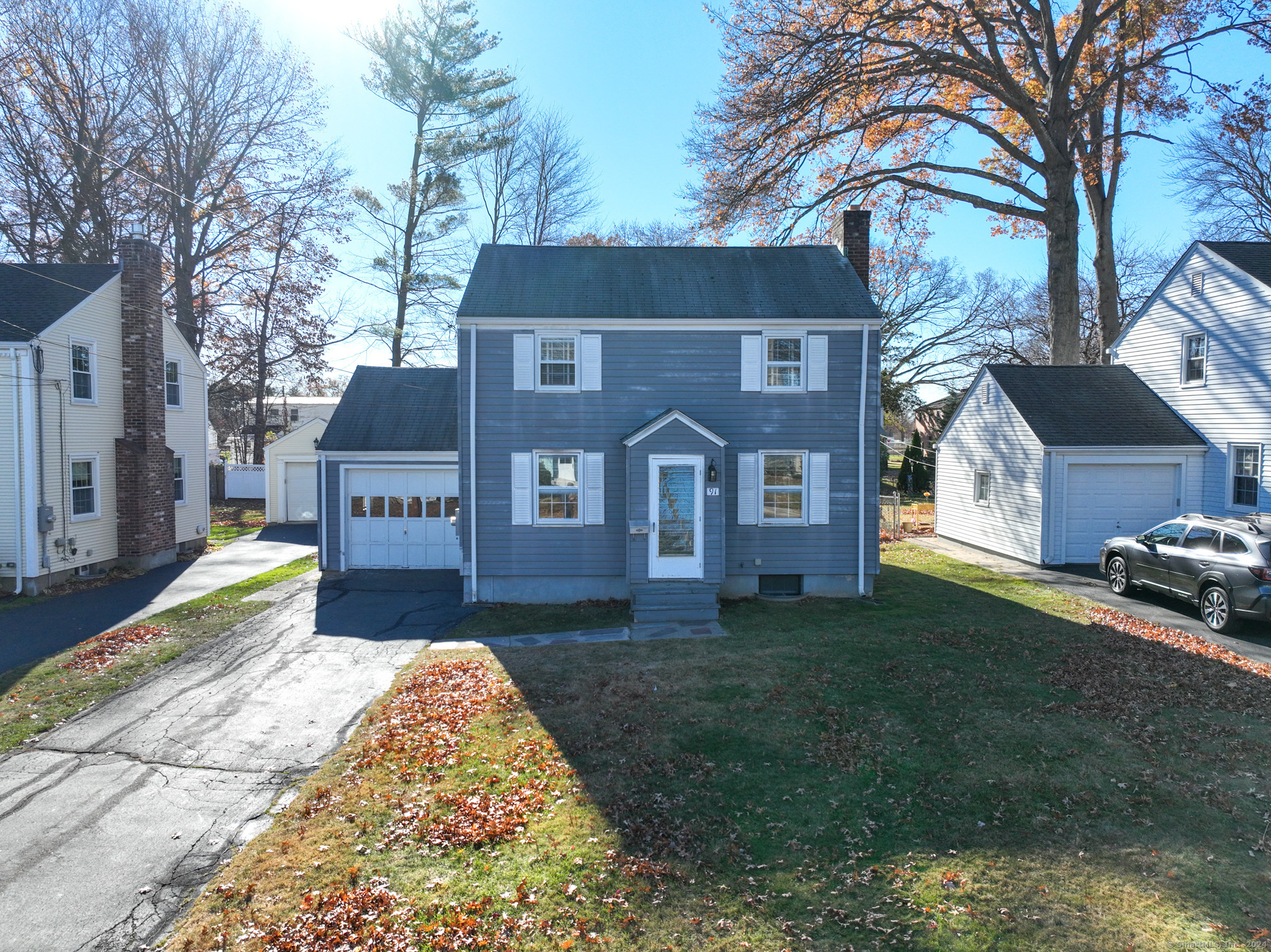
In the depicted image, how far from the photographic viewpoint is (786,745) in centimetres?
720

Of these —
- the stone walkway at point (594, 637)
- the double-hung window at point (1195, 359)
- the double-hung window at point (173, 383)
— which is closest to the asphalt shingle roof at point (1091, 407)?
the double-hung window at point (1195, 359)

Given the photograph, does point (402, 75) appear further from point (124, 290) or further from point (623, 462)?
point (623, 462)

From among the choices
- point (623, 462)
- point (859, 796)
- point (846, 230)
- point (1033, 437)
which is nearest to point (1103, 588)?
point (1033, 437)

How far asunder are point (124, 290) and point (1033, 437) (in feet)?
76.5

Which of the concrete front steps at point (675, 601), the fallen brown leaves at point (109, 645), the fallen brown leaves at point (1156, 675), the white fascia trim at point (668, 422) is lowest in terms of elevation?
the fallen brown leaves at point (109, 645)

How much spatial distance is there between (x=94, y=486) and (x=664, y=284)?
570 inches

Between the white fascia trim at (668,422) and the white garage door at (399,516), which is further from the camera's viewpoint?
the white garage door at (399,516)

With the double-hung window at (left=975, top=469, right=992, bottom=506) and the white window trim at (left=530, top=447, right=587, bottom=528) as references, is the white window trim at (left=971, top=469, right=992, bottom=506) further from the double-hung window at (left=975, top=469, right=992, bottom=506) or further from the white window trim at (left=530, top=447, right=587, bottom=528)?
the white window trim at (left=530, top=447, right=587, bottom=528)

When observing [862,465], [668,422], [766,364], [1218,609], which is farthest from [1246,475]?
[668,422]

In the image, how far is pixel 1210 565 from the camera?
37.9 feet

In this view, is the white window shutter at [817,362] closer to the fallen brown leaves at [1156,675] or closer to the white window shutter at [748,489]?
the white window shutter at [748,489]

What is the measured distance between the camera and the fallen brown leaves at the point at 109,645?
992 centimetres

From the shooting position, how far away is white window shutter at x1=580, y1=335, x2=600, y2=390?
13727mm

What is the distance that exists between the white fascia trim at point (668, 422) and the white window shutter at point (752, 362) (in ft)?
4.81
